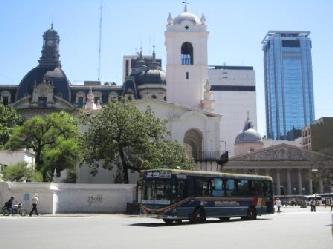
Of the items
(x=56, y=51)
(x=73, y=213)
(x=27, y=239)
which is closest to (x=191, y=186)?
(x=27, y=239)

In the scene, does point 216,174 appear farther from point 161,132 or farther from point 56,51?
point 56,51

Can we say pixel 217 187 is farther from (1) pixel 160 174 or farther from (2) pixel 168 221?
(1) pixel 160 174

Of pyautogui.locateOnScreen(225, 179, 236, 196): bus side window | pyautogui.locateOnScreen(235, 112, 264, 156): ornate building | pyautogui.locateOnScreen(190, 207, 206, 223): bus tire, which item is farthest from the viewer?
pyautogui.locateOnScreen(235, 112, 264, 156): ornate building

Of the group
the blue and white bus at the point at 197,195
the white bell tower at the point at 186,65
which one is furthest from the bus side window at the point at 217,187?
the white bell tower at the point at 186,65

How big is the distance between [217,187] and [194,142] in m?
33.3

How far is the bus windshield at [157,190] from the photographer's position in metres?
26.5

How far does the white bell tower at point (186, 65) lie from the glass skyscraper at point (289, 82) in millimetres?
113033

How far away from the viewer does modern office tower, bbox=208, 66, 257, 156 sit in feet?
474

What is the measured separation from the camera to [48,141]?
162 feet

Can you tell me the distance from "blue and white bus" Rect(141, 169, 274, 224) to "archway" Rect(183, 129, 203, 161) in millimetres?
26838

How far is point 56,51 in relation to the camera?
106688 millimetres

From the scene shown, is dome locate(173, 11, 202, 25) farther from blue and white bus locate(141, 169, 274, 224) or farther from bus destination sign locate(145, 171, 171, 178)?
bus destination sign locate(145, 171, 171, 178)

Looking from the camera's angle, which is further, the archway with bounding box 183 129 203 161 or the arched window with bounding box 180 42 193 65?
the arched window with bounding box 180 42 193 65

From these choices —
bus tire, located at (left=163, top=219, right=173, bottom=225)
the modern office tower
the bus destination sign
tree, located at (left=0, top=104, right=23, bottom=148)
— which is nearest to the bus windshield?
the bus destination sign
